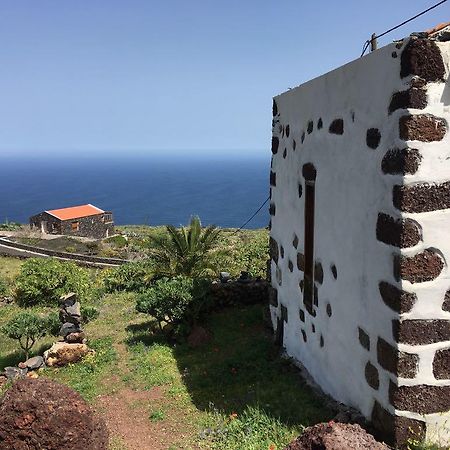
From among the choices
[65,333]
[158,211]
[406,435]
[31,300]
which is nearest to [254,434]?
[406,435]

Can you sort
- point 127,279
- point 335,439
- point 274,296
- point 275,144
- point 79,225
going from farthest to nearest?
point 79,225
point 127,279
point 274,296
point 275,144
point 335,439

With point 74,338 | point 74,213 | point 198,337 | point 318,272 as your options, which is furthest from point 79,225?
point 318,272

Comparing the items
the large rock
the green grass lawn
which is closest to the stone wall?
the green grass lawn

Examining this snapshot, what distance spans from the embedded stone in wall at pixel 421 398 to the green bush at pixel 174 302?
6.76 m

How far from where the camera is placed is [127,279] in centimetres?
2042

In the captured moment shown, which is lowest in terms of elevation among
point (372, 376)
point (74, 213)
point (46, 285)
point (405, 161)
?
point (74, 213)

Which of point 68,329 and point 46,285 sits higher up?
point 68,329

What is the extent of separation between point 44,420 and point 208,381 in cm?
348

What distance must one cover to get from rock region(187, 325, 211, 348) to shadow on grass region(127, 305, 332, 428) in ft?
0.49

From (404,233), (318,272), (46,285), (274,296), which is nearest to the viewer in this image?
(404,233)

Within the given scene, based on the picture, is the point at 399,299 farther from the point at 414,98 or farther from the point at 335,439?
the point at 414,98

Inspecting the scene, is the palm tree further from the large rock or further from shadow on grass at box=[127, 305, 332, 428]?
the large rock

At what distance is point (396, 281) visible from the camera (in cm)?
468

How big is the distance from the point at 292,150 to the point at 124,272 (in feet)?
47.2
